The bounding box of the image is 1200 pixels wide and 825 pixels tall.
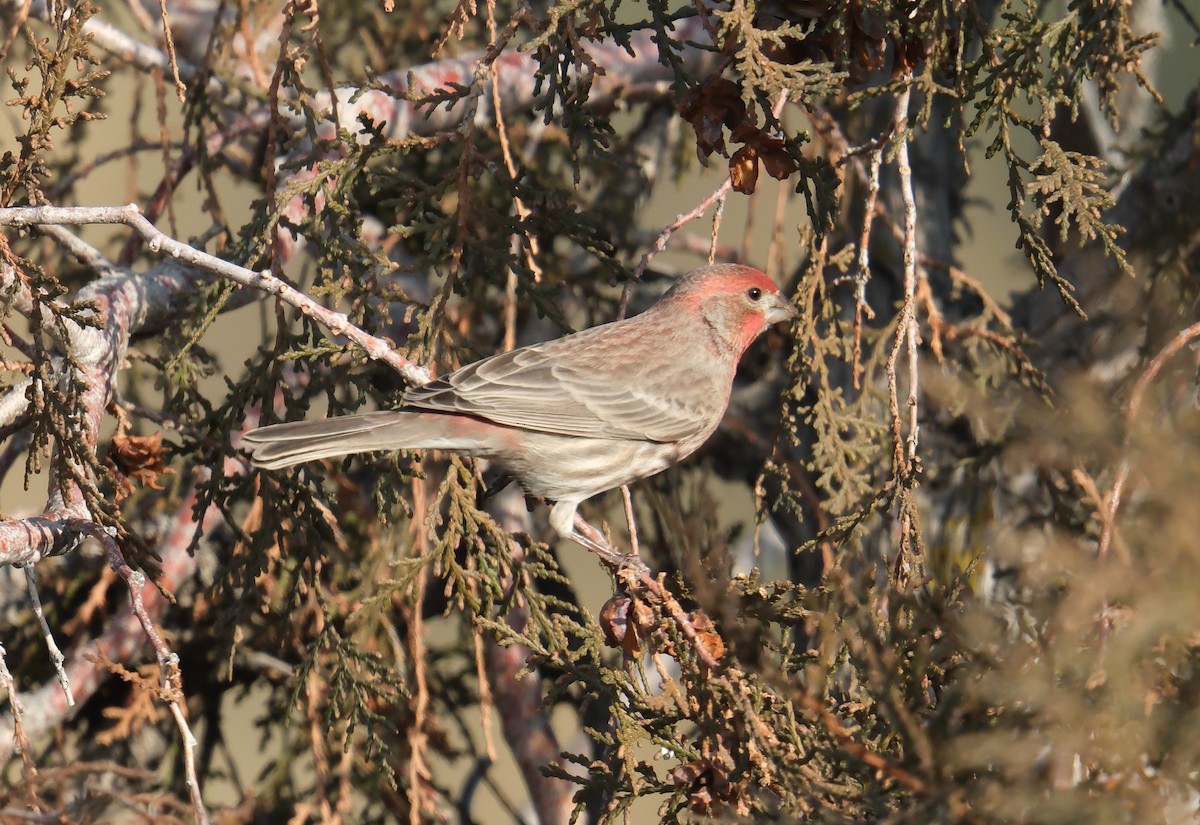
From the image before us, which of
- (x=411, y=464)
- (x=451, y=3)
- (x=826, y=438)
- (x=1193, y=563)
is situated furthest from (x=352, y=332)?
(x=451, y=3)

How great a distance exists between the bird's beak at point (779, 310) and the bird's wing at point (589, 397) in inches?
13.2

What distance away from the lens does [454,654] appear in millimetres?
4930

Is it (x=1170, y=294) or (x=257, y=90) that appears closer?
(x=1170, y=294)

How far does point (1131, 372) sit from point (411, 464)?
8.18 feet

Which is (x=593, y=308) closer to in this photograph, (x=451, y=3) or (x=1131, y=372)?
(x=451, y=3)

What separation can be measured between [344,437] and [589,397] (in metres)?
1.16

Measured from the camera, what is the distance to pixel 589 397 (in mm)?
4535

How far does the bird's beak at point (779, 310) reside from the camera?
4.61 meters

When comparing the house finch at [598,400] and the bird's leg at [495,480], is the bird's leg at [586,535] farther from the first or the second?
the bird's leg at [495,480]

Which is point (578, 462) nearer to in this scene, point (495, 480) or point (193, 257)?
point (495, 480)

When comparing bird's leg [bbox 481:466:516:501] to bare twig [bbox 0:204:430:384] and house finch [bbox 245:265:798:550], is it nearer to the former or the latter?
house finch [bbox 245:265:798:550]

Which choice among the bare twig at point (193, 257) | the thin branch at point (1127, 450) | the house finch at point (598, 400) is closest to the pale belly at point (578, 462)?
the house finch at point (598, 400)

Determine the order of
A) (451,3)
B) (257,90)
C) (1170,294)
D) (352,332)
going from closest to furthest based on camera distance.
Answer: (352,332) < (1170,294) < (257,90) < (451,3)

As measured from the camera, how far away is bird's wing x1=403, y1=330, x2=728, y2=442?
166 inches
